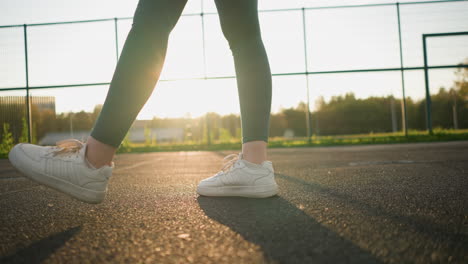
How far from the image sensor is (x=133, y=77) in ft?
3.21

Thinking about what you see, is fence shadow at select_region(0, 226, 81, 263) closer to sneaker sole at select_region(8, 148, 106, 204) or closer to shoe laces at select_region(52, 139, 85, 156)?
sneaker sole at select_region(8, 148, 106, 204)

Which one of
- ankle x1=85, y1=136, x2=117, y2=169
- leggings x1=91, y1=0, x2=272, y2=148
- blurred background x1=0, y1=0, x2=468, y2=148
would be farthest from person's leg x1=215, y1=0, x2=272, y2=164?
blurred background x1=0, y1=0, x2=468, y2=148

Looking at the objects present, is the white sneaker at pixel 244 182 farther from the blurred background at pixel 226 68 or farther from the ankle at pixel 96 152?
the blurred background at pixel 226 68

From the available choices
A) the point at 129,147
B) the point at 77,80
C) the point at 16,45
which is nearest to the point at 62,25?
the point at 16,45

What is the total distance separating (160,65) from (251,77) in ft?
1.05

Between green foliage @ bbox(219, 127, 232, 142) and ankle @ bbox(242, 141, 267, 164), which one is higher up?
green foliage @ bbox(219, 127, 232, 142)

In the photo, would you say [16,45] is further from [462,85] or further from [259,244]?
[462,85]

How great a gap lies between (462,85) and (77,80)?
370 inches

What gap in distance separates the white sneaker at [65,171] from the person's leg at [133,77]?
33 mm

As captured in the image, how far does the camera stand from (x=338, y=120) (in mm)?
11188

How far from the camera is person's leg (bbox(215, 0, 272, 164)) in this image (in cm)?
113

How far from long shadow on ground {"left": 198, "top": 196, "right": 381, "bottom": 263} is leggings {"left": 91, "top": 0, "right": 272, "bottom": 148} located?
282mm

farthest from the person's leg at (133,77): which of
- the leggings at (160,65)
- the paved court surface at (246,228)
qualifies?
the paved court surface at (246,228)

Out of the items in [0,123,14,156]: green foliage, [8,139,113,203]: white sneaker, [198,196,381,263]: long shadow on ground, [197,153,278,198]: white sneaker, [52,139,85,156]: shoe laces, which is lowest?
[198,196,381,263]: long shadow on ground
